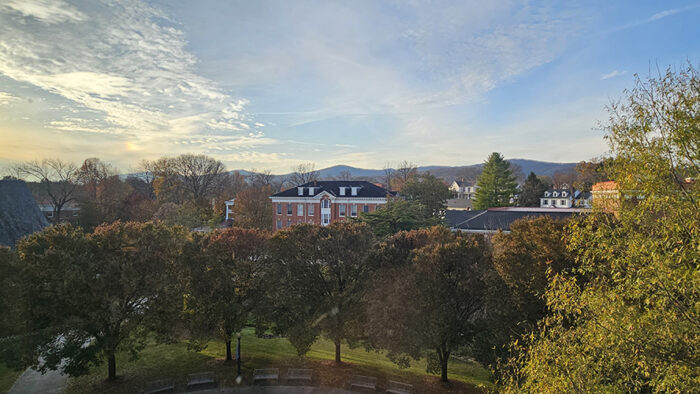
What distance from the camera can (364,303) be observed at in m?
17.7

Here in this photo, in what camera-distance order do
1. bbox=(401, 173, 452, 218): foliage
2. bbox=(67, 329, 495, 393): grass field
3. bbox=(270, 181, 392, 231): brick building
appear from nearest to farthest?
1. bbox=(67, 329, 495, 393): grass field
2. bbox=(401, 173, 452, 218): foliage
3. bbox=(270, 181, 392, 231): brick building

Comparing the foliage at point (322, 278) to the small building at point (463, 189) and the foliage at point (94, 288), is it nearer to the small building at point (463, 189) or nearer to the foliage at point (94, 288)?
the foliage at point (94, 288)

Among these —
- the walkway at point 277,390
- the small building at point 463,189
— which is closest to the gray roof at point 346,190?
the walkway at point 277,390

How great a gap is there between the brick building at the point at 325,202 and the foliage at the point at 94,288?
3286cm

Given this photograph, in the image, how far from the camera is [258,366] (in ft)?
61.9

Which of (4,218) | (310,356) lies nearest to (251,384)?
(310,356)

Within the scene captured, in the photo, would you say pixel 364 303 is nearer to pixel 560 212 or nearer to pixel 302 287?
pixel 302 287

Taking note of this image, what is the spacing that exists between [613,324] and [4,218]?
4236 centimetres

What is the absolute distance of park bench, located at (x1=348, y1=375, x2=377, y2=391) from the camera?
16641 mm

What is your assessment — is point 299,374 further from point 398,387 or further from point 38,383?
point 38,383

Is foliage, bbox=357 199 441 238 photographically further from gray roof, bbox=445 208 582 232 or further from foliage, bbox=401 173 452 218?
foliage, bbox=401 173 452 218

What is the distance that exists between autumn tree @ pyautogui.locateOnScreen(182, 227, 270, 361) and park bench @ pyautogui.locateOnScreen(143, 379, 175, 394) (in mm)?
1946

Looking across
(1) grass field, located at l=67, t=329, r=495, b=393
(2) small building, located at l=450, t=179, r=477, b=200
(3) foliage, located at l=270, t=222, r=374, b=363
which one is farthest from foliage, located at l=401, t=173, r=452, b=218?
(2) small building, located at l=450, t=179, r=477, b=200

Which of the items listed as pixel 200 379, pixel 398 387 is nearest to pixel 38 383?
pixel 200 379
